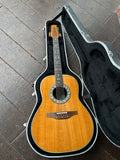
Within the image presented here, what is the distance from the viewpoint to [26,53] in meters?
1.63

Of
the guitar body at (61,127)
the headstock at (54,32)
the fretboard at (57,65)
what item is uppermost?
the headstock at (54,32)

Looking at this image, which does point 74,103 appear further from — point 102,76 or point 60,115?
point 102,76

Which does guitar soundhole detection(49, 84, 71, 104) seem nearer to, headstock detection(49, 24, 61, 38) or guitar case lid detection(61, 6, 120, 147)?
guitar case lid detection(61, 6, 120, 147)

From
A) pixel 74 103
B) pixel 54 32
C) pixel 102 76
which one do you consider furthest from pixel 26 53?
pixel 102 76

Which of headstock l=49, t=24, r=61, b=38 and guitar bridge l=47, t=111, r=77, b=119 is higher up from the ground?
headstock l=49, t=24, r=61, b=38

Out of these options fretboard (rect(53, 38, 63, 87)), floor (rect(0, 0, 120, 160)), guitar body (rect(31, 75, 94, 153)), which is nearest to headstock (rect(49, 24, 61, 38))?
fretboard (rect(53, 38, 63, 87))

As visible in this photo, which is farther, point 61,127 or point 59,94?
point 59,94

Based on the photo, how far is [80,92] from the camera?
130 centimetres

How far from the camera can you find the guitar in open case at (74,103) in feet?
3.46

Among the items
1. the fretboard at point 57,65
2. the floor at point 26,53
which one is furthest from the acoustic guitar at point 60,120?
the floor at point 26,53

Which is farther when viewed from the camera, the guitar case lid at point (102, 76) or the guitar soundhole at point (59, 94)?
the guitar soundhole at point (59, 94)

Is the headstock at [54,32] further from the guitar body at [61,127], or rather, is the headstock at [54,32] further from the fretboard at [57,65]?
the guitar body at [61,127]

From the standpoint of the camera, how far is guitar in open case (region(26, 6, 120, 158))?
3.46 ft

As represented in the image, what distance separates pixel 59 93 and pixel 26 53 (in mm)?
640
